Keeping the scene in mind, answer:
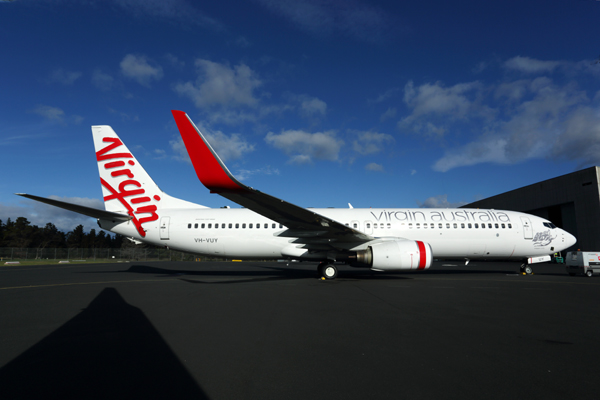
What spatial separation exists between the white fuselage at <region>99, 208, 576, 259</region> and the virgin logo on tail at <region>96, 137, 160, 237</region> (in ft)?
2.24

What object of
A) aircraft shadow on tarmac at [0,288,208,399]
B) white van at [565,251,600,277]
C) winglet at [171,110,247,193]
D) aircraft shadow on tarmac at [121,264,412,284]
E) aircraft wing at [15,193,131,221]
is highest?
winglet at [171,110,247,193]

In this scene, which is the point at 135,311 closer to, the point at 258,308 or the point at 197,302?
the point at 197,302

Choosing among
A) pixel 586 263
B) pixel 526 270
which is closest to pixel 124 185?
pixel 526 270

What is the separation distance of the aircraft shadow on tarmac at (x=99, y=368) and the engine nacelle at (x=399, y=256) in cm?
906

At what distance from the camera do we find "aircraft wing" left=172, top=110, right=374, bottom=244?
861 cm

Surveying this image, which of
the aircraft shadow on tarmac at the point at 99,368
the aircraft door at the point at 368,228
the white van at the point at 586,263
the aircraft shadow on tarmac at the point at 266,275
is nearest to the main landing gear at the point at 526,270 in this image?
the white van at the point at 586,263

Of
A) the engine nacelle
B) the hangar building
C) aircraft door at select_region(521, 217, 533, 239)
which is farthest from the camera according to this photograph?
the hangar building

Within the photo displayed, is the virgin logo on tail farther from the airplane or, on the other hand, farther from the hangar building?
the hangar building

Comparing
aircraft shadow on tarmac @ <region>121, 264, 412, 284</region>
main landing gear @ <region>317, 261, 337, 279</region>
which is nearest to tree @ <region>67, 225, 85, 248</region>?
aircraft shadow on tarmac @ <region>121, 264, 412, 284</region>

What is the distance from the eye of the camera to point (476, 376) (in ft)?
10.7

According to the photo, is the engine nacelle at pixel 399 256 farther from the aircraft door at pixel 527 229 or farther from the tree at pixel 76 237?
the tree at pixel 76 237

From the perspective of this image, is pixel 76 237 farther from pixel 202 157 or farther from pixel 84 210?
pixel 202 157

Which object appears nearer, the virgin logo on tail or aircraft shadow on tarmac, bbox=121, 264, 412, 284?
aircraft shadow on tarmac, bbox=121, 264, 412, 284

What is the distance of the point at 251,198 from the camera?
10383 mm
